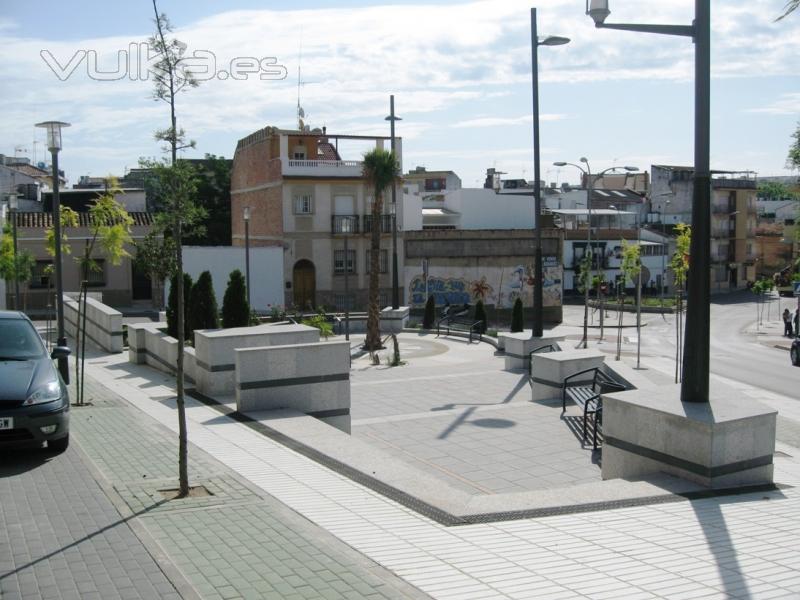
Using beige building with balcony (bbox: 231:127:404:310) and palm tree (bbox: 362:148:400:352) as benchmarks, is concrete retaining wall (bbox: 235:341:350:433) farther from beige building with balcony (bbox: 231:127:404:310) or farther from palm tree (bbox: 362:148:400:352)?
beige building with balcony (bbox: 231:127:404:310)

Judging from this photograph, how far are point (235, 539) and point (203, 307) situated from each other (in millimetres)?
11296

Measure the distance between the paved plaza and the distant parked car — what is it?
0.35 m

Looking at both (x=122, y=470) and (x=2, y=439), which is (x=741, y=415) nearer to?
(x=122, y=470)

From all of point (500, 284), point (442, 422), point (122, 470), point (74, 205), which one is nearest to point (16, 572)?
point (122, 470)

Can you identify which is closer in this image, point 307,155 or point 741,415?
point 741,415

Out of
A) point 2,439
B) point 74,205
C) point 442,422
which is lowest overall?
point 442,422

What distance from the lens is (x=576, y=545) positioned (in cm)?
648

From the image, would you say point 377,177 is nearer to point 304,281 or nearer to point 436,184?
point 304,281

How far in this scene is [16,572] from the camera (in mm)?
6043

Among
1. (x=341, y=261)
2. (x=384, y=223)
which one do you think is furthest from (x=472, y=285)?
(x=341, y=261)

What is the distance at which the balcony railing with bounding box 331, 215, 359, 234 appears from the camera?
46.6 m

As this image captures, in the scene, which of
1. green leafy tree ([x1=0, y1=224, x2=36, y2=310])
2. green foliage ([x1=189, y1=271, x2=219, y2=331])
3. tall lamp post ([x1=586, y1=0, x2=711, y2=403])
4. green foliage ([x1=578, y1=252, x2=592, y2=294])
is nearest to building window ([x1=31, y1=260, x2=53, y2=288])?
green leafy tree ([x1=0, y1=224, x2=36, y2=310])

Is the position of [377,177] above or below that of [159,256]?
above

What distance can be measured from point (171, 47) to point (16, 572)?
5.19m
